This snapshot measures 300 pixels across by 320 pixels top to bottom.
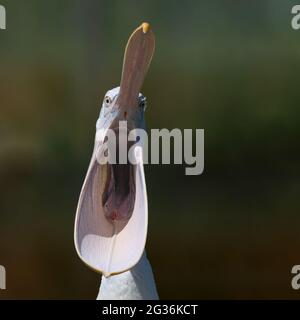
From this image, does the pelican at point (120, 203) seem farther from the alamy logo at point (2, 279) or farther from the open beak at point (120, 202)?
the alamy logo at point (2, 279)

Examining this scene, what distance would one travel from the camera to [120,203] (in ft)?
5.42

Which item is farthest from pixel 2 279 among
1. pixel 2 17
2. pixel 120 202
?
pixel 120 202

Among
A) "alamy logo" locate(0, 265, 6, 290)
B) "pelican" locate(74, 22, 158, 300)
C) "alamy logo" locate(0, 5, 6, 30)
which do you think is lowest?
"alamy logo" locate(0, 265, 6, 290)

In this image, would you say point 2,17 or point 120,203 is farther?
point 2,17

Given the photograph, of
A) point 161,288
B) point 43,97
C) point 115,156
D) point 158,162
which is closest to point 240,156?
point 158,162

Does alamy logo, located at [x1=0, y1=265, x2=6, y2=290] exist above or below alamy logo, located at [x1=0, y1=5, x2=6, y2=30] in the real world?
below

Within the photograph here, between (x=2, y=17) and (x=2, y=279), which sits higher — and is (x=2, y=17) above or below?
above

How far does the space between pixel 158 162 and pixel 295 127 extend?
52 cm

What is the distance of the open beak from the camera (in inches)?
59.1

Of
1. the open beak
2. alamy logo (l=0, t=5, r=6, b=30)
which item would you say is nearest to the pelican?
the open beak

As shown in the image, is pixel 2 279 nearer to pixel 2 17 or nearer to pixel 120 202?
pixel 2 17

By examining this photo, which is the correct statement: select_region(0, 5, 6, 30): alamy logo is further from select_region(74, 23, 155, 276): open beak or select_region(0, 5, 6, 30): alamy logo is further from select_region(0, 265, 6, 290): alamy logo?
select_region(74, 23, 155, 276): open beak

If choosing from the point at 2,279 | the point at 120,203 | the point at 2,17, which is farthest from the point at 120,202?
the point at 2,17

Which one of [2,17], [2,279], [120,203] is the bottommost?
[2,279]
